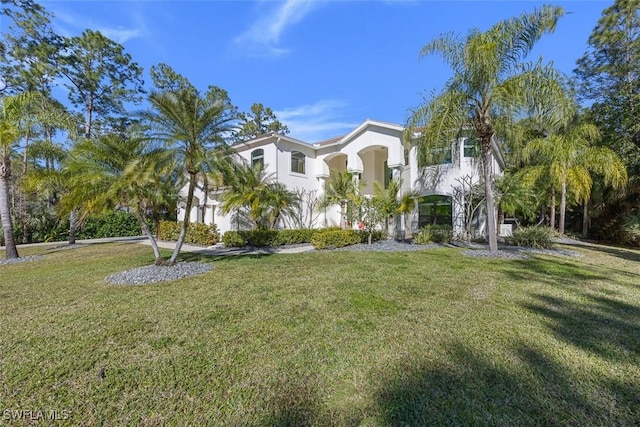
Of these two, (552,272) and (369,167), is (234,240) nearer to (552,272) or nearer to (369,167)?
(369,167)

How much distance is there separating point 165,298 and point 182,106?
18.7ft

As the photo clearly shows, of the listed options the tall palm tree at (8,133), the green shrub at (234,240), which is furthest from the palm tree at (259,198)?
the tall palm tree at (8,133)

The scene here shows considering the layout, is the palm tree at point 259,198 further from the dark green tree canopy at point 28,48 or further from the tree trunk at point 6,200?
the dark green tree canopy at point 28,48

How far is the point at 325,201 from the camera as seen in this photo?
19.6 m

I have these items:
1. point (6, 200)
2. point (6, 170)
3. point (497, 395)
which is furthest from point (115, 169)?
point (497, 395)

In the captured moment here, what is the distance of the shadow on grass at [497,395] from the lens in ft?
8.64

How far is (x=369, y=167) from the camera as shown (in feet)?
74.2

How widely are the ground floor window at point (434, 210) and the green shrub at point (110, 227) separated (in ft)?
80.3

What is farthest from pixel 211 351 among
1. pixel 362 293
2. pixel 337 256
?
pixel 337 256

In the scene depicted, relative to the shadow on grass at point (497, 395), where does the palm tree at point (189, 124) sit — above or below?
above

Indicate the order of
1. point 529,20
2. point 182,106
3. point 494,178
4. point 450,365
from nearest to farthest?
point 450,365
point 182,106
point 529,20
point 494,178

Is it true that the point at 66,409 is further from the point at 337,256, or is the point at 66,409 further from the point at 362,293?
the point at 337,256

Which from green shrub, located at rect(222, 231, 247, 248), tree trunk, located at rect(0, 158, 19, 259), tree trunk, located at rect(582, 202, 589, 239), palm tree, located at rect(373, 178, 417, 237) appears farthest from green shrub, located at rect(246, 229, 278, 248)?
tree trunk, located at rect(582, 202, 589, 239)

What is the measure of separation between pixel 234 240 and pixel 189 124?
8.65m
